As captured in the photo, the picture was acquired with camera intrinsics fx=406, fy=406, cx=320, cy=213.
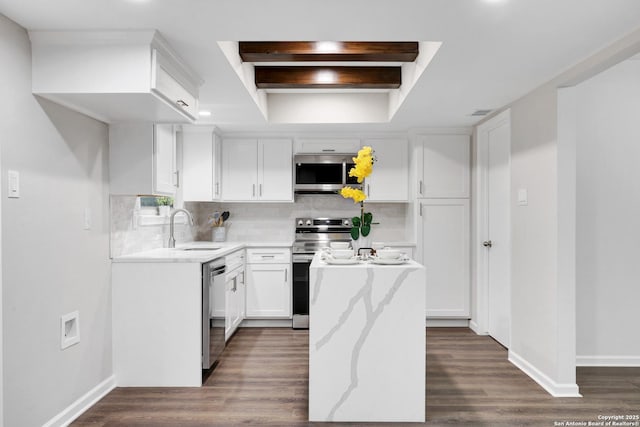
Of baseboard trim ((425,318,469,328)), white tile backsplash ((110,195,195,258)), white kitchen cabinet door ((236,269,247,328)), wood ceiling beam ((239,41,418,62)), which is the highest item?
wood ceiling beam ((239,41,418,62))

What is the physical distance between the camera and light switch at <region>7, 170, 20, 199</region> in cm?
194

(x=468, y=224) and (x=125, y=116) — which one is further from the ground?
(x=125, y=116)

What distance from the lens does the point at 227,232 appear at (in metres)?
4.99

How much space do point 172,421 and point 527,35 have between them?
295 cm

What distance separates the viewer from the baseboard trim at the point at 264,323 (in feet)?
14.6

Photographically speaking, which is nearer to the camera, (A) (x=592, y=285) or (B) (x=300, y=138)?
(A) (x=592, y=285)

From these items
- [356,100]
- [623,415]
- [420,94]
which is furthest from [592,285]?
[356,100]

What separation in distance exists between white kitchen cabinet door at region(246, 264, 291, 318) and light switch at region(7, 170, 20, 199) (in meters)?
2.60

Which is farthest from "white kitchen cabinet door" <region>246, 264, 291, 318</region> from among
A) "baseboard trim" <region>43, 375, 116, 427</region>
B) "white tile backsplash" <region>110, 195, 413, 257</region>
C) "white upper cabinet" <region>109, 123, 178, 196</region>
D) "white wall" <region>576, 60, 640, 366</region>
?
"white wall" <region>576, 60, 640, 366</region>

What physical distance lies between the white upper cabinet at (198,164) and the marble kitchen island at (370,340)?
235 centimetres

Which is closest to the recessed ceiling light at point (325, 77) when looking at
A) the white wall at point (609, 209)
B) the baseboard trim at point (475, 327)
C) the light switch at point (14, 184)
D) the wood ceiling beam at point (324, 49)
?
the wood ceiling beam at point (324, 49)

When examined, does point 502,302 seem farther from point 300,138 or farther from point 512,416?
point 300,138

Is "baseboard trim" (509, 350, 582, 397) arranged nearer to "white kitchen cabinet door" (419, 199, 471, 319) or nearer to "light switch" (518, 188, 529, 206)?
"white kitchen cabinet door" (419, 199, 471, 319)

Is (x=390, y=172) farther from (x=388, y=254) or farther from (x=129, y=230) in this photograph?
(x=129, y=230)
